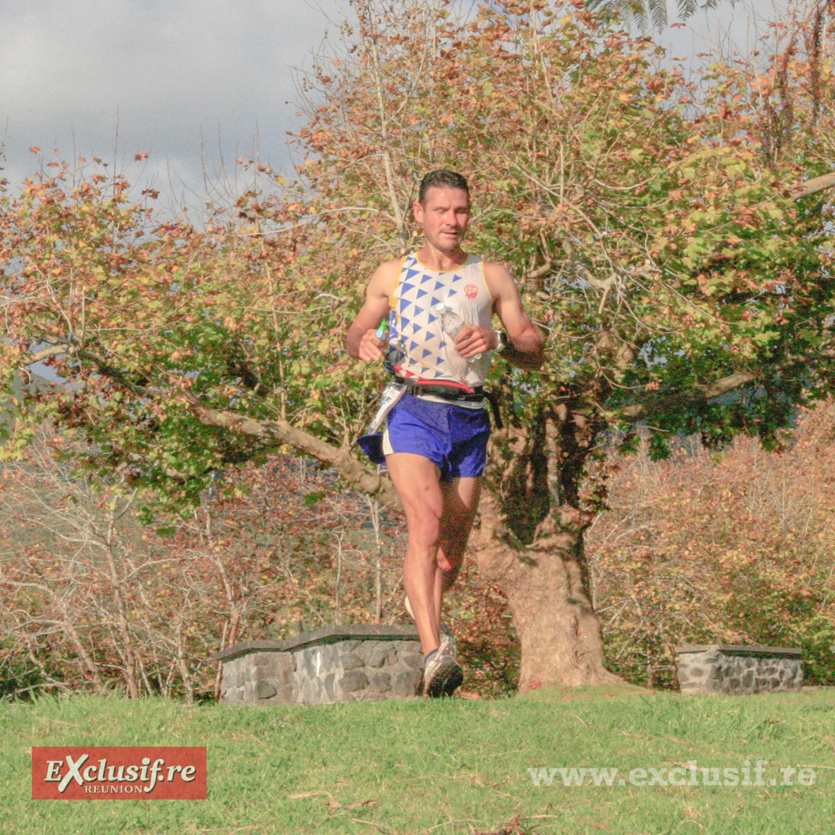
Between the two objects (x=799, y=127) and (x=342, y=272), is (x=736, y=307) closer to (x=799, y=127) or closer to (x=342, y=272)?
(x=799, y=127)

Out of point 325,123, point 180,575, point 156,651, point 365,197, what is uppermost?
point 325,123

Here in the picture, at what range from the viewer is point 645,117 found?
11453mm

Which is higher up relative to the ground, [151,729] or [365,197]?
[365,197]

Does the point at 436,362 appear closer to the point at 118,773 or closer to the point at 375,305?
the point at 375,305

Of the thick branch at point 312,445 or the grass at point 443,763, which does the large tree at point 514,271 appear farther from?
the grass at point 443,763

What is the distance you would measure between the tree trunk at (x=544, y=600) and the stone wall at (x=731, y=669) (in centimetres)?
123

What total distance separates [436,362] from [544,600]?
797 centimetres

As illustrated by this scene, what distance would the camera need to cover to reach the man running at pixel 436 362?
5.11 meters

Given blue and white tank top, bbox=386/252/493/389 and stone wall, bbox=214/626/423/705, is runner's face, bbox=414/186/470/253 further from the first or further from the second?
stone wall, bbox=214/626/423/705

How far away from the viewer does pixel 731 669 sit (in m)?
13.2

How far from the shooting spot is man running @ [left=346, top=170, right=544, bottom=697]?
511 centimetres

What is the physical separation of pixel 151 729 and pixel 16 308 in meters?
5.90

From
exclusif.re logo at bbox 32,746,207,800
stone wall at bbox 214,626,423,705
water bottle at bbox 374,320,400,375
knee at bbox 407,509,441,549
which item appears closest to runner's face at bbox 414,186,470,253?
water bottle at bbox 374,320,400,375

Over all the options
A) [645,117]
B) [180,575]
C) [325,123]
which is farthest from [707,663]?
[180,575]
